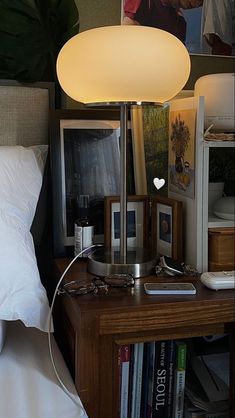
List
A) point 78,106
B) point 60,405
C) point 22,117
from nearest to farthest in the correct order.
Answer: point 60,405 < point 22,117 < point 78,106

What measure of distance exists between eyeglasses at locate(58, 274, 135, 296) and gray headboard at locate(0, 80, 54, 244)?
37 cm

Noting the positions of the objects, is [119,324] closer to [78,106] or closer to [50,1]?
[78,106]

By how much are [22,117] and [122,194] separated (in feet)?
1.34

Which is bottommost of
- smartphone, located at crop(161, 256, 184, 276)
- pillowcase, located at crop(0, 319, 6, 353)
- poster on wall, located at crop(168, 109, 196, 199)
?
pillowcase, located at crop(0, 319, 6, 353)

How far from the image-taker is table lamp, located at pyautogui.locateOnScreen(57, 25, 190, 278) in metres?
0.93

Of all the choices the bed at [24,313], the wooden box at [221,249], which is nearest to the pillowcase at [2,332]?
the bed at [24,313]

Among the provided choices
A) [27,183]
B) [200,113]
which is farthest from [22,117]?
[200,113]

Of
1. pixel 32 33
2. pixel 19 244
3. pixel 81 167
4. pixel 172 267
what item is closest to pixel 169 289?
pixel 172 267

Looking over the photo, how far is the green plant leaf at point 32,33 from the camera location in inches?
51.1

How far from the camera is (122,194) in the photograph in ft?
3.56

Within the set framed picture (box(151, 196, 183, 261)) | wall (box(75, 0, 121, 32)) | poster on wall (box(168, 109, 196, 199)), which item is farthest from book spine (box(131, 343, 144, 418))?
wall (box(75, 0, 121, 32))

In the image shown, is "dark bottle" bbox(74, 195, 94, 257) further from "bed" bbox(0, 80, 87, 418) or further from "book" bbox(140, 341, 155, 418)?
"book" bbox(140, 341, 155, 418)

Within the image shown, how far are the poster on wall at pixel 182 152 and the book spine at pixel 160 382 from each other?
1.19 feet

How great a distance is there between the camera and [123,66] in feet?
3.05
